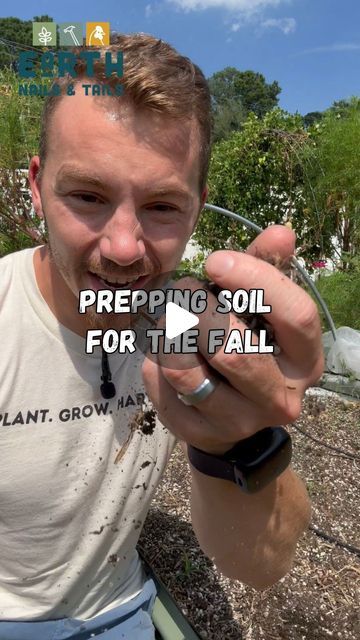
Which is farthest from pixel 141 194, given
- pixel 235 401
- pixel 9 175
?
pixel 9 175

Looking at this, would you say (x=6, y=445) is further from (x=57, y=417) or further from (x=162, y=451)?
(x=162, y=451)

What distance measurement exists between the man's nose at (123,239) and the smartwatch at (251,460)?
40cm

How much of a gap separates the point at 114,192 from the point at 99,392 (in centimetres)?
53

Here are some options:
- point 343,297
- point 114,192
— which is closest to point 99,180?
point 114,192

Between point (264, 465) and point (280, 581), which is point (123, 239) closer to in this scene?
point (264, 465)

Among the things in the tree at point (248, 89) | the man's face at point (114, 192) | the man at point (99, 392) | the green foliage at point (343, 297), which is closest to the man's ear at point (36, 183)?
the man at point (99, 392)

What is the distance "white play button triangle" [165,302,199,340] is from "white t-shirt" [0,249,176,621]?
25.2 inches

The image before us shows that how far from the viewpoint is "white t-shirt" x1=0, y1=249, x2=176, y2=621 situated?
1274mm

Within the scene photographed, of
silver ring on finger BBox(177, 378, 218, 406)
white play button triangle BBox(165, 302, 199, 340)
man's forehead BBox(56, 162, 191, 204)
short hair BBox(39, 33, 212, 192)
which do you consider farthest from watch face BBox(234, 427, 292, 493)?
short hair BBox(39, 33, 212, 192)

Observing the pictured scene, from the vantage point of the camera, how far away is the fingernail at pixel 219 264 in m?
0.69

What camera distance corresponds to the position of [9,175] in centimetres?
430

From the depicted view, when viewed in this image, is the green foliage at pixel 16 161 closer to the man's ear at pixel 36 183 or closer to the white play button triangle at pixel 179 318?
the man's ear at pixel 36 183

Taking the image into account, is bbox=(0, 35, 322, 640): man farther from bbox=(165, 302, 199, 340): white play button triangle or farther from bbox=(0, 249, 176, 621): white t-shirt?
bbox=(165, 302, 199, 340): white play button triangle

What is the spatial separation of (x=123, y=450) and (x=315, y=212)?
5.89 metres
